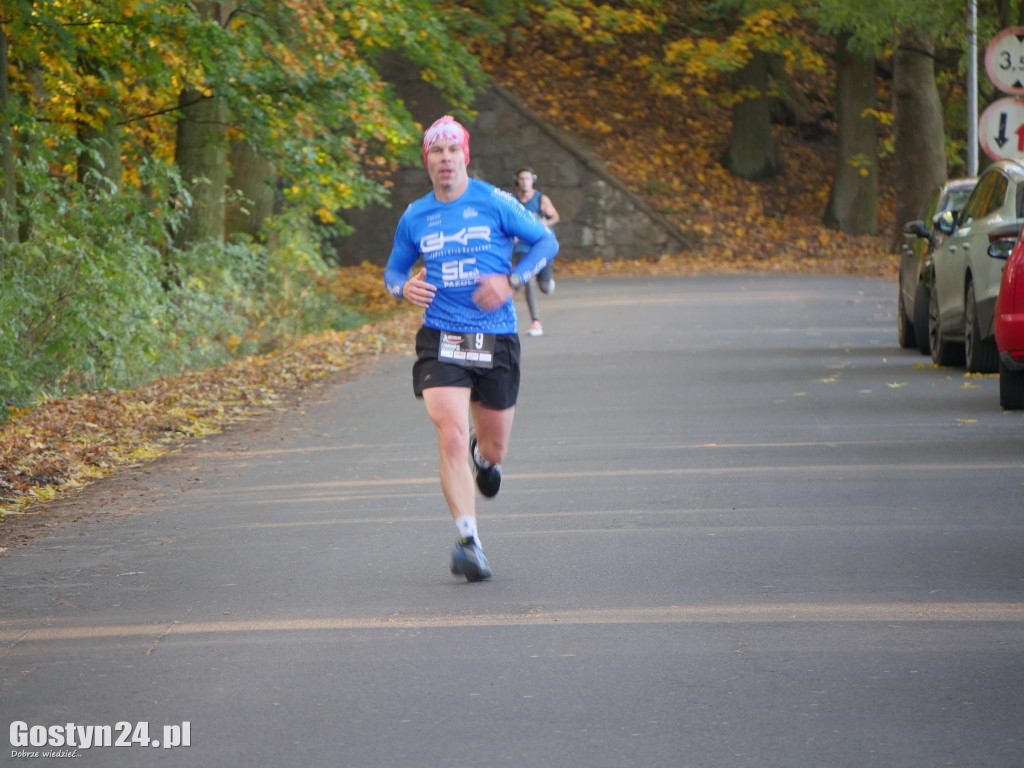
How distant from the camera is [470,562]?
6.97m

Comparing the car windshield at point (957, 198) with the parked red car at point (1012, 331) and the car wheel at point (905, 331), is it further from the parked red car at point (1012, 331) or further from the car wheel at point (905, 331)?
the parked red car at point (1012, 331)

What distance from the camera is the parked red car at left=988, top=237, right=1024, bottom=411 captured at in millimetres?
11695

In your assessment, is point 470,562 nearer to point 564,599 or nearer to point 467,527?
point 467,527

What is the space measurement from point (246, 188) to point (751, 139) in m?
19.7

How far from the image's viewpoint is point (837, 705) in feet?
16.6

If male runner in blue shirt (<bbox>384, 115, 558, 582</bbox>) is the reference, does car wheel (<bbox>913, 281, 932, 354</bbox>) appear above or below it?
below

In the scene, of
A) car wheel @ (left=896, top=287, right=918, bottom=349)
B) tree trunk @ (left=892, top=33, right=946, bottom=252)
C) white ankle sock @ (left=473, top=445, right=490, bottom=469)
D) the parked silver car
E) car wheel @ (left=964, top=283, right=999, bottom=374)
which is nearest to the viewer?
white ankle sock @ (left=473, top=445, right=490, bottom=469)

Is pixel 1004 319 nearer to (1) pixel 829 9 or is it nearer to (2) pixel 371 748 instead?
(2) pixel 371 748

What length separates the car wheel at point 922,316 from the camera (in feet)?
55.2

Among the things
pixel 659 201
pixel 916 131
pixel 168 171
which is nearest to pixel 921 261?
pixel 168 171

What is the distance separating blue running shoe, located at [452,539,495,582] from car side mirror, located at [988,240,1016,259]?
7.53 m

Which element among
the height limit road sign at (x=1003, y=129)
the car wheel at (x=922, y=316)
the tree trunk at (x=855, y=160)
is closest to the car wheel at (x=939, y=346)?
the car wheel at (x=922, y=316)

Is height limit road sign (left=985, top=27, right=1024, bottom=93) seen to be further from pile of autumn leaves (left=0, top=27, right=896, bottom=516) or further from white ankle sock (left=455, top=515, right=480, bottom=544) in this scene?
white ankle sock (left=455, top=515, right=480, bottom=544)

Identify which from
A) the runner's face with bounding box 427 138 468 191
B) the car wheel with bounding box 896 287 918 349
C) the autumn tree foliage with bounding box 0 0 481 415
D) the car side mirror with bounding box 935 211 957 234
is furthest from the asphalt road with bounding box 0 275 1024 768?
the car wheel with bounding box 896 287 918 349
